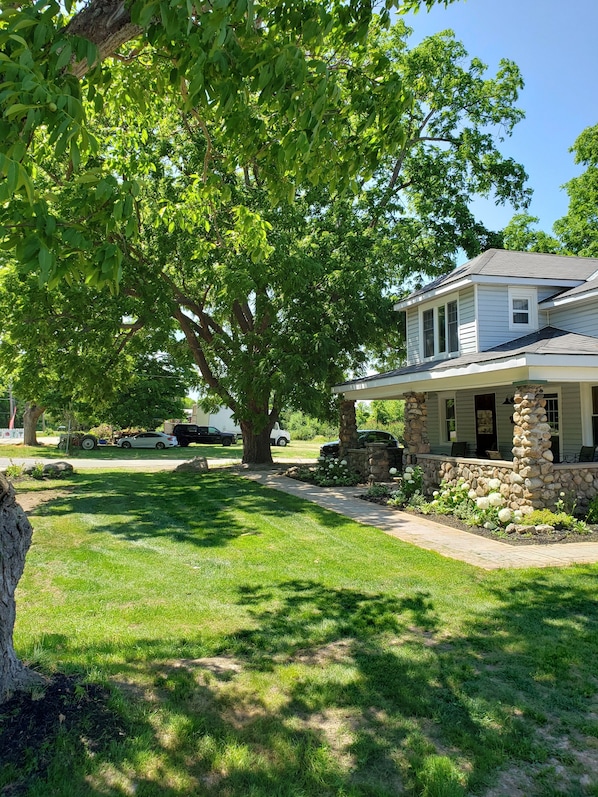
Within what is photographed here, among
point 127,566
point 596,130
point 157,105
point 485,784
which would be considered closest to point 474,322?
point 157,105

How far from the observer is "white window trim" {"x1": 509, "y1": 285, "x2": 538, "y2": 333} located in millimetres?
14453

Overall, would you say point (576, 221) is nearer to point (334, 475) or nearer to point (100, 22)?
point (334, 475)

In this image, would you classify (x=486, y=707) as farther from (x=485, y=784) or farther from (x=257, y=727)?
(x=257, y=727)

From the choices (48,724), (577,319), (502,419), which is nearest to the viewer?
(48,724)

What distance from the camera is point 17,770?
289 centimetres

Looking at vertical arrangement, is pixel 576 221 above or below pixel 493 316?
above

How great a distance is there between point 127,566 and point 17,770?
4.59m

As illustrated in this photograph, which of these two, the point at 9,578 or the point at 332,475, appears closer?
the point at 9,578

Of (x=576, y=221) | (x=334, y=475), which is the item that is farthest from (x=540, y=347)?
(x=576, y=221)

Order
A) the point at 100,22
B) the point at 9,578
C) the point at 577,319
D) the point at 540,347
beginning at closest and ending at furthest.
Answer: the point at 9,578 → the point at 100,22 → the point at 540,347 → the point at 577,319

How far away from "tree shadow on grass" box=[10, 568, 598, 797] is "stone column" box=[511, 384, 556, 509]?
15.9 ft

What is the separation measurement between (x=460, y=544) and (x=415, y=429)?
235 inches

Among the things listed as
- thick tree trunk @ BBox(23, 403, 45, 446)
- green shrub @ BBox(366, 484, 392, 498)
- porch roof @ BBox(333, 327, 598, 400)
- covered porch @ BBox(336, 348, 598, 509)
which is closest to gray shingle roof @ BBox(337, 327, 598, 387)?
porch roof @ BBox(333, 327, 598, 400)

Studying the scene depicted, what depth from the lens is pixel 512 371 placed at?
428 inches
